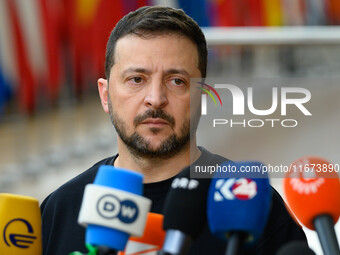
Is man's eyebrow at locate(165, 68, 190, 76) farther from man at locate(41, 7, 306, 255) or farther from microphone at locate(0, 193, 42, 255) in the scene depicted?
microphone at locate(0, 193, 42, 255)

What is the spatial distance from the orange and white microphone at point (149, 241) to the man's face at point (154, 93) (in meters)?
0.39

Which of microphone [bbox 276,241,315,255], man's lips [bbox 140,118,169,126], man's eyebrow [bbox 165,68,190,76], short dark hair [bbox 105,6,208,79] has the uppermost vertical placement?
short dark hair [bbox 105,6,208,79]

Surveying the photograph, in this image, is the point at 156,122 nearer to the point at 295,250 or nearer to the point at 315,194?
the point at 315,194

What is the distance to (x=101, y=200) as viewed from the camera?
1.62m

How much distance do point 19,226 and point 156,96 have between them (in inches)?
20.0

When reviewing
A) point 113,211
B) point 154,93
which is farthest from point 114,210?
point 154,93

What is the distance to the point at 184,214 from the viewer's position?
162 centimetres

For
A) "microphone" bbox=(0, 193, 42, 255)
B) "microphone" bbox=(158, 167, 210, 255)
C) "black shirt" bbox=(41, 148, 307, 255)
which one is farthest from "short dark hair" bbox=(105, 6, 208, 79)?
"microphone" bbox=(158, 167, 210, 255)

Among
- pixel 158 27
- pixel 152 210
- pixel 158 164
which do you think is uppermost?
pixel 158 27

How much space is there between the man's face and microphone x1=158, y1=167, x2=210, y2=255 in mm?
444

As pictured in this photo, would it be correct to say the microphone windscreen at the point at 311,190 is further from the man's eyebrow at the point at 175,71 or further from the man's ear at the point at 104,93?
the man's ear at the point at 104,93

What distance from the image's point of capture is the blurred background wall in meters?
7.72

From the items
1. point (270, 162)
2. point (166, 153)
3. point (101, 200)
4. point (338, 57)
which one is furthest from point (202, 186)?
point (338, 57)

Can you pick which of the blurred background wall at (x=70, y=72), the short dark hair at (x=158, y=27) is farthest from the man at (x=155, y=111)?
the blurred background wall at (x=70, y=72)
